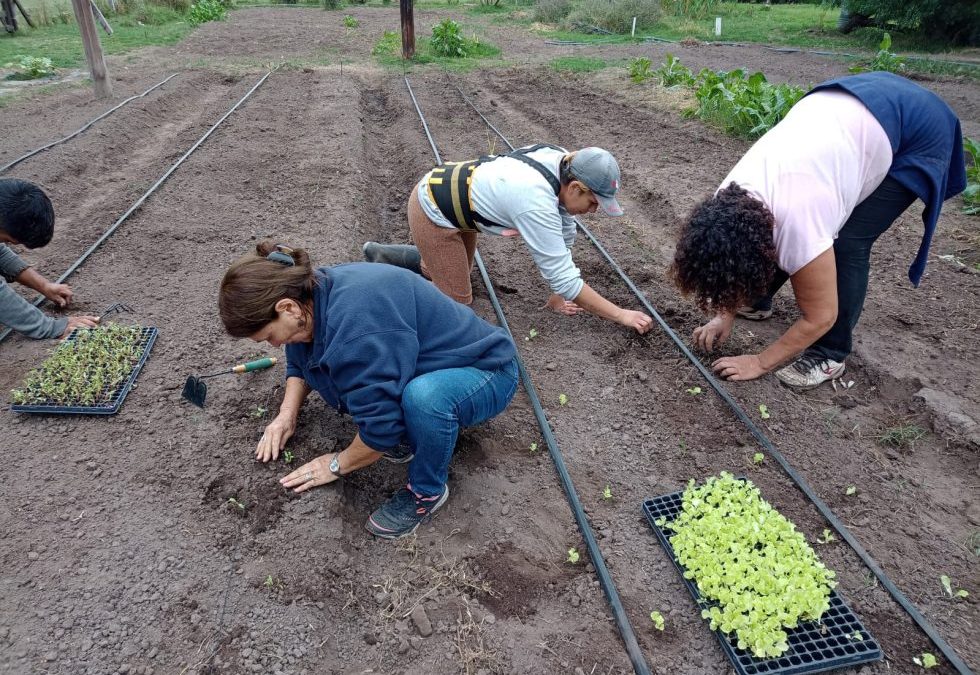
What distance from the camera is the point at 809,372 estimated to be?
10.6 ft

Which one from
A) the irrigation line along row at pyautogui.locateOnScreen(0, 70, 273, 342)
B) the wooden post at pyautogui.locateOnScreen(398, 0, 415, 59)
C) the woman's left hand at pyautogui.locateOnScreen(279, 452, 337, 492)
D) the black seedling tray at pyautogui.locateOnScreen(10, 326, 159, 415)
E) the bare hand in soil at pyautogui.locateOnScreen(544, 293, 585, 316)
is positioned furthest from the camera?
the wooden post at pyautogui.locateOnScreen(398, 0, 415, 59)

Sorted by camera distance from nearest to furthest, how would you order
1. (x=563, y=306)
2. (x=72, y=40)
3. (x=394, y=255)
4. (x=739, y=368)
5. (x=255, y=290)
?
(x=255, y=290), (x=739, y=368), (x=563, y=306), (x=394, y=255), (x=72, y=40)

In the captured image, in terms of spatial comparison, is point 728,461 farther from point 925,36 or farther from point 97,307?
point 925,36

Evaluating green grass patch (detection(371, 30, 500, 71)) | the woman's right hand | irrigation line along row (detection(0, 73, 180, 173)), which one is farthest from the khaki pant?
green grass patch (detection(371, 30, 500, 71))

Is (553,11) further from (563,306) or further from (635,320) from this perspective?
(635,320)

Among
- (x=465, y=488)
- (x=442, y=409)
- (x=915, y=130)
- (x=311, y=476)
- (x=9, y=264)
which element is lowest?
(x=465, y=488)

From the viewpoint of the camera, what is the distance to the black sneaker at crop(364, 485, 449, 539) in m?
2.46

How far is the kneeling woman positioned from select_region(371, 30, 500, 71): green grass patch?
1142cm

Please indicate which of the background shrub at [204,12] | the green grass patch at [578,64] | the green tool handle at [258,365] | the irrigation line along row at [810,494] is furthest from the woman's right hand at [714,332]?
the background shrub at [204,12]

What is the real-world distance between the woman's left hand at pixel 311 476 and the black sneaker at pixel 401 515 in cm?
27

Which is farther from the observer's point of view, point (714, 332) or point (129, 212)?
point (129, 212)

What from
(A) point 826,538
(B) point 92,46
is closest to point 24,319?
(A) point 826,538

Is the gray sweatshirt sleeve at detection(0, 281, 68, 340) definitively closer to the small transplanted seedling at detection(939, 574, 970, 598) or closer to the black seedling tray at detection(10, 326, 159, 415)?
the black seedling tray at detection(10, 326, 159, 415)

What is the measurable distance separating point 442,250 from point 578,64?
34.5 ft
